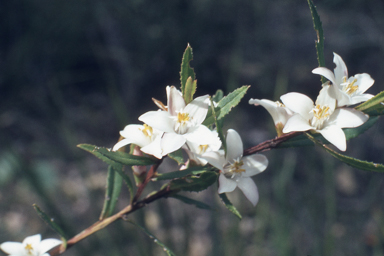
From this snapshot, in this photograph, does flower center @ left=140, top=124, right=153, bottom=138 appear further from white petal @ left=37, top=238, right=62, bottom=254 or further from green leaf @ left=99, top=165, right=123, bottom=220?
white petal @ left=37, top=238, right=62, bottom=254

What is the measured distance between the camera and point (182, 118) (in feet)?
1.91

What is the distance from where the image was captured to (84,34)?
11.0ft

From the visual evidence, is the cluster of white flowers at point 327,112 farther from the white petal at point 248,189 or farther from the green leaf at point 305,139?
the white petal at point 248,189

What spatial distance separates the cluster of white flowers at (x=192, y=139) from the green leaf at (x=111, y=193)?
0.22 metres

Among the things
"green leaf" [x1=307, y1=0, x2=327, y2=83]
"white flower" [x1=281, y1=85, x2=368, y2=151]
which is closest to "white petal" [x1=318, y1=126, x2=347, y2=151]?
"white flower" [x1=281, y1=85, x2=368, y2=151]

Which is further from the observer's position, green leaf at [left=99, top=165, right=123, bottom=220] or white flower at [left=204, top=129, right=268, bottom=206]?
green leaf at [left=99, top=165, right=123, bottom=220]

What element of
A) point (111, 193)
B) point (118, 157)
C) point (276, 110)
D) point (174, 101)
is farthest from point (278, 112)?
point (111, 193)

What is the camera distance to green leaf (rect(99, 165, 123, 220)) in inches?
30.2

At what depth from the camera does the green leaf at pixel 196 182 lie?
1.92 ft

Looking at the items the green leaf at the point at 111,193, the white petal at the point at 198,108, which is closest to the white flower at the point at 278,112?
the white petal at the point at 198,108

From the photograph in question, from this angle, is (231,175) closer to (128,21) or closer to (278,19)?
(128,21)

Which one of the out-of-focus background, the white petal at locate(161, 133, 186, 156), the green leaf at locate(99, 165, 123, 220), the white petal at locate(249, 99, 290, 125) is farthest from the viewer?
the out-of-focus background

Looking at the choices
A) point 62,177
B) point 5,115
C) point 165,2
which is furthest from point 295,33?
point 5,115

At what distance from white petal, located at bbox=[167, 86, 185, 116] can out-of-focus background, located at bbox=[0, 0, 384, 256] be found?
86.6 inches
